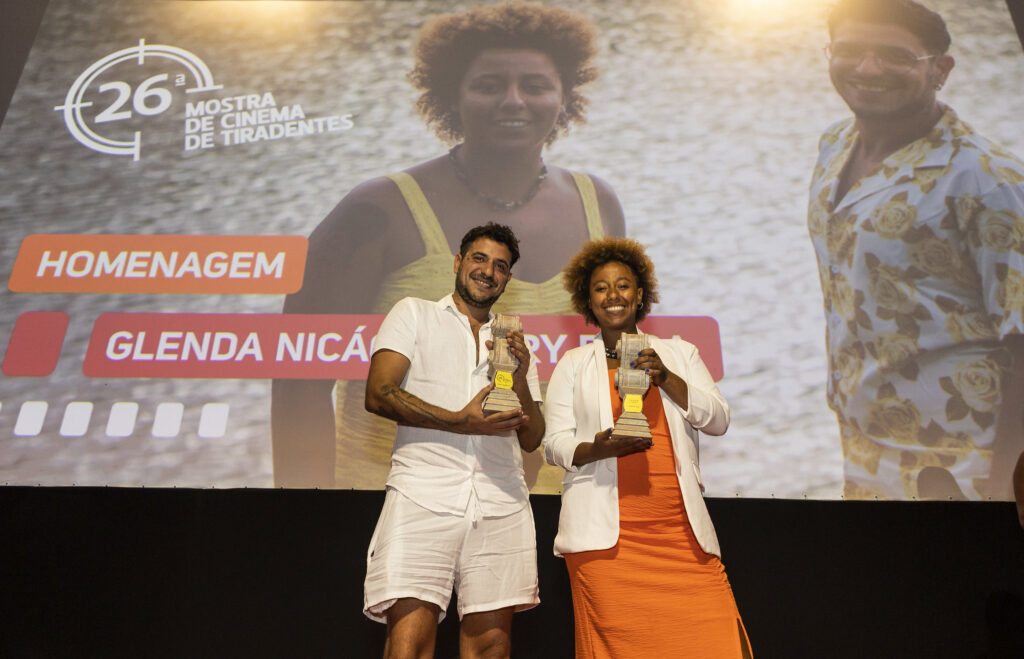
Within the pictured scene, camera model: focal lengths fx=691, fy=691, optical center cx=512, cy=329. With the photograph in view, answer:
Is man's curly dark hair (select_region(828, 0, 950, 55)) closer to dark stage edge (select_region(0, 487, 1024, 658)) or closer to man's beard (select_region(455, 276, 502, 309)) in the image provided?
dark stage edge (select_region(0, 487, 1024, 658))

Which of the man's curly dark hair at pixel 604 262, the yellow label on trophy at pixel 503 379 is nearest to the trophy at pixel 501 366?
the yellow label on trophy at pixel 503 379

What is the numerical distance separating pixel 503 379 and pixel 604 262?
666 millimetres

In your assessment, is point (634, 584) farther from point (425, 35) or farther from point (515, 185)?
point (425, 35)

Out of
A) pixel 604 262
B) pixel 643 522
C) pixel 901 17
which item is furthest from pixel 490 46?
pixel 643 522

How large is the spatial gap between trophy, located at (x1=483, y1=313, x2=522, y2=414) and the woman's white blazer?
0.24m

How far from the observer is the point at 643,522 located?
6.12 ft

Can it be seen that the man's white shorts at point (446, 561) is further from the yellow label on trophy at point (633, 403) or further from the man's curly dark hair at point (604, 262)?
the man's curly dark hair at point (604, 262)

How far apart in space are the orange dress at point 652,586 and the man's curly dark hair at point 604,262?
0.67 meters

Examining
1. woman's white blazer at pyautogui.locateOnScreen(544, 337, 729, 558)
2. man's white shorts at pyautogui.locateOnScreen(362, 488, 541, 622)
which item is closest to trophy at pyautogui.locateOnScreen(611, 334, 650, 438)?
woman's white blazer at pyautogui.locateOnScreen(544, 337, 729, 558)

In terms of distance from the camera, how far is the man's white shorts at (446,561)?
172 centimetres

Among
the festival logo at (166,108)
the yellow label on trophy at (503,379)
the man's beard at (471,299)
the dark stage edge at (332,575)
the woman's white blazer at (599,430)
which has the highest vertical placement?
the festival logo at (166,108)

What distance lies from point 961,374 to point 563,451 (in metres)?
1.83

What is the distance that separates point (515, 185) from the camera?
9.97 ft

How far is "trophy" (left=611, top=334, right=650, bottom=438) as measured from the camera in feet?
5.82
